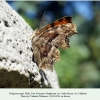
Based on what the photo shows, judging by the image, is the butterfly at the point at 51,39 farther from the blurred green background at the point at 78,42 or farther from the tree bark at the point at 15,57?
the blurred green background at the point at 78,42

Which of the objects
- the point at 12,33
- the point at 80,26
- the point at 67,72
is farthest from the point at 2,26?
the point at 80,26

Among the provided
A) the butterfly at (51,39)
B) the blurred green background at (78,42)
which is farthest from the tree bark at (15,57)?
the blurred green background at (78,42)

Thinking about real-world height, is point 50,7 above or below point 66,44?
above

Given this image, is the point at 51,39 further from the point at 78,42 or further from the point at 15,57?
the point at 78,42

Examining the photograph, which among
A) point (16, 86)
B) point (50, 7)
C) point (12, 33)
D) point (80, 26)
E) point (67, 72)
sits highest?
point (50, 7)

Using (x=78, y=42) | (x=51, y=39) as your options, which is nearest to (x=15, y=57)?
(x=51, y=39)

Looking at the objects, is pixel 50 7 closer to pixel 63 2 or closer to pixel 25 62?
pixel 63 2
